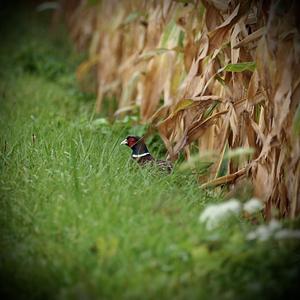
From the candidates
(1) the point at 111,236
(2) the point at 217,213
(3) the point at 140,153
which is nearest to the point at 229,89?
(3) the point at 140,153

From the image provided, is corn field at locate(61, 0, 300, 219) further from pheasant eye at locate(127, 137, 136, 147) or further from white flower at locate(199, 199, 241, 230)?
white flower at locate(199, 199, 241, 230)

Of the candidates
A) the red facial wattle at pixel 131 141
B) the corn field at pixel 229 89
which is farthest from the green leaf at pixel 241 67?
the red facial wattle at pixel 131 141

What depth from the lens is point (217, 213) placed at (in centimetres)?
272

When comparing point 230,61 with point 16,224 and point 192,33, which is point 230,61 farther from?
point 16,224

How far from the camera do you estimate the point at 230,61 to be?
388 cm

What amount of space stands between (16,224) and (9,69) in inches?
165

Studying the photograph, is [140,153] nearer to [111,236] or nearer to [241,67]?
[241,67]

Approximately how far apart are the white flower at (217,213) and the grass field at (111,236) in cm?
4

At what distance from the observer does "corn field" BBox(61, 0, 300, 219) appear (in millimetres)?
3225

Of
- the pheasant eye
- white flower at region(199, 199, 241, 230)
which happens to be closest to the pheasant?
the pheasant eye

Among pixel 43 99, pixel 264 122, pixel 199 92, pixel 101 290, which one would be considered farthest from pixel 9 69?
pixel 101 290

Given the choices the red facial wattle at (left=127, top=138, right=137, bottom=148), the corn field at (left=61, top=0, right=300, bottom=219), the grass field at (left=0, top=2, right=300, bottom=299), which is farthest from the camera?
the red facial wattle at (left=127, top=138, right=137, bottom=148)

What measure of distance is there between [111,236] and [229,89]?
1.38 m

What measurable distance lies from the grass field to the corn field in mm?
297
